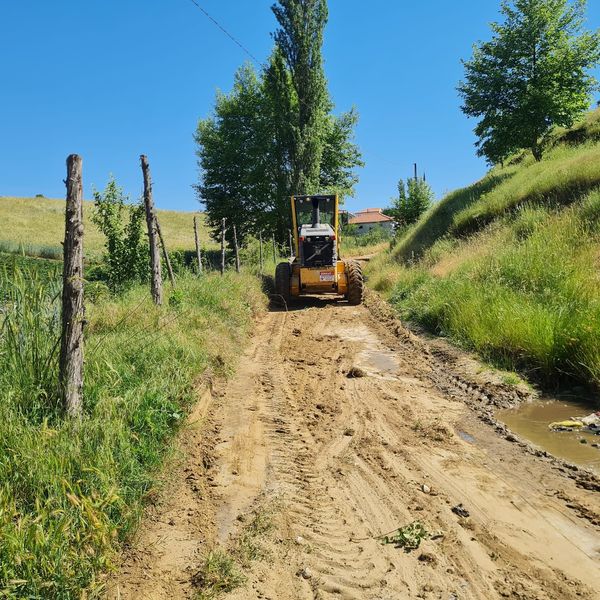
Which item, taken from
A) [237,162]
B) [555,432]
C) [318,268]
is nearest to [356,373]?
[555,432]

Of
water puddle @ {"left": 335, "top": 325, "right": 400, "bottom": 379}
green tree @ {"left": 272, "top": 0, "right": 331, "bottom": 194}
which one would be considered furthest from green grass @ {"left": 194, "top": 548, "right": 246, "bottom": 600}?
green tree @ {"left": 272, "top": 0, "right": 331, "bottom": 194}

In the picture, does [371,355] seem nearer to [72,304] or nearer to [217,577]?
[72,304]

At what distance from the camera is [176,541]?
336 cm

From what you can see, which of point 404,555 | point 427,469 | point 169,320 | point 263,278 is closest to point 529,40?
point 263,278

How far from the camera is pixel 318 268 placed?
44.5ft

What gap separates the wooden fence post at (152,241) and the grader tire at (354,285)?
20.1 ft

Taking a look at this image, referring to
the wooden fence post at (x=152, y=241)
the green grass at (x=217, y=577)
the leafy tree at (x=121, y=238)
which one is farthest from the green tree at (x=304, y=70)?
the green grass at (x=217, y=577)

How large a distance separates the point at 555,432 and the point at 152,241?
6899mm

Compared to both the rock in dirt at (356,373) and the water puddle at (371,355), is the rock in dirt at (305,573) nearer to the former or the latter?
the rock in dirt at (356,373)

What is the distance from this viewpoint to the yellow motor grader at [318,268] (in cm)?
1359

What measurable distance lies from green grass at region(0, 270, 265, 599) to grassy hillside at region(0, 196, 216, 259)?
32651 mm

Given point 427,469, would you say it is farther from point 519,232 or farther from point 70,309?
point 519,232

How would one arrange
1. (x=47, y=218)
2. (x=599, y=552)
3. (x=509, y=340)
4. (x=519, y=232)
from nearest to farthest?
1. (x=599, y=552)
2. (x=509, y=340)
3. (x=519, y=232)
4. (x=47, y=218)

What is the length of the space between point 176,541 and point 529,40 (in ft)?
67.3
